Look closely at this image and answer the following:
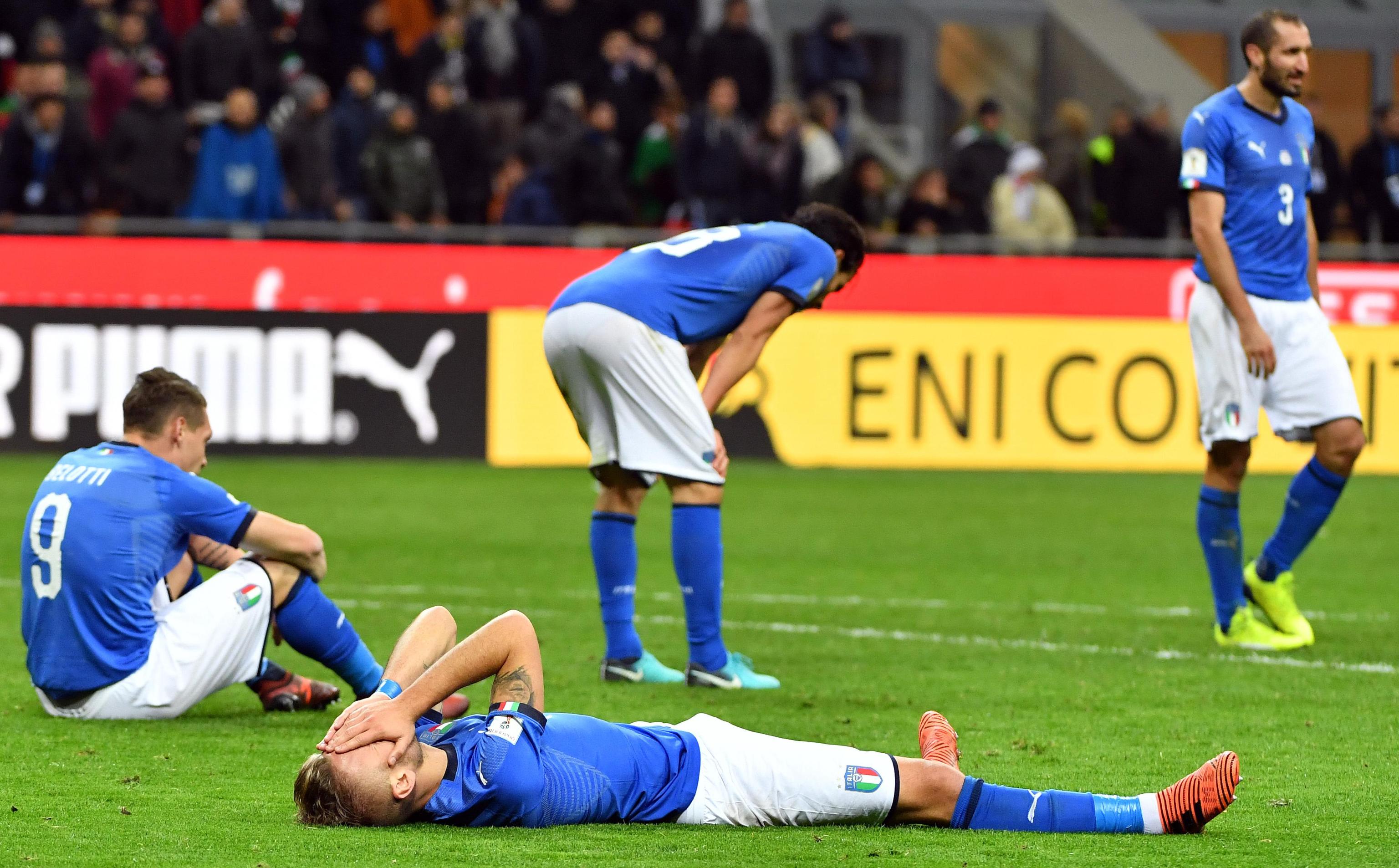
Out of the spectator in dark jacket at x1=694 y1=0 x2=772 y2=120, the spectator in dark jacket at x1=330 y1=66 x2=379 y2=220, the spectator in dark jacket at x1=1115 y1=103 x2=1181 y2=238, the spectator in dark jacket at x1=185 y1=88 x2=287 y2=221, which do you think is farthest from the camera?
the spectator in dark jacket at x1=694 y1=0 x2=772 y2=120

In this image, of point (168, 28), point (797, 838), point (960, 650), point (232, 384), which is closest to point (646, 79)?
point (168, 28)

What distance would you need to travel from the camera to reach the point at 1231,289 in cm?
797

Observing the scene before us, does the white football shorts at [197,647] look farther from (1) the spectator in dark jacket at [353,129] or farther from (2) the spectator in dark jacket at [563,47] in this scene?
(2) the spectator in dark jacket at [563,47]

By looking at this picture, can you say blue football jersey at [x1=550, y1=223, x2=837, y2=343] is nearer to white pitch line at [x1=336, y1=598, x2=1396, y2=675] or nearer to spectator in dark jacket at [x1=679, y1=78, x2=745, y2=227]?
white pitch line at [x1=336, y1=598, x2=1396, y2=675]

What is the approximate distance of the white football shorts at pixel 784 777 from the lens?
196 inches

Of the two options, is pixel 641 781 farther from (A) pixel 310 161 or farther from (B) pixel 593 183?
(A) pixel 310 161

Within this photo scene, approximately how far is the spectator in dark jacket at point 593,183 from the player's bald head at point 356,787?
13.6 meters

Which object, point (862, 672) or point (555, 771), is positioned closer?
point (555, 771)

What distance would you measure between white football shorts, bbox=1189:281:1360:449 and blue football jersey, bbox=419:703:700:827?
3.84m

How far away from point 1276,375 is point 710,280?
2403 mm

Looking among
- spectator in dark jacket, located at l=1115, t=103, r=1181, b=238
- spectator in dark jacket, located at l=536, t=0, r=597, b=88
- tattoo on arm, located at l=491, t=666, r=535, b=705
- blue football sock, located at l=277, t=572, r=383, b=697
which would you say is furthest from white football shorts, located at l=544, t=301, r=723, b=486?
spectator in dark jacket, located at l=536, t=0, r=597, b=88

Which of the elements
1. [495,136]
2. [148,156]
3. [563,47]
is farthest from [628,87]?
[148,156]

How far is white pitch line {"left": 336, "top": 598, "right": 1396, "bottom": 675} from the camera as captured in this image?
310 inches

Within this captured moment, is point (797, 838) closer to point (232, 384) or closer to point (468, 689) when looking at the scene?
point (468, 689)
